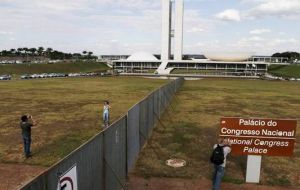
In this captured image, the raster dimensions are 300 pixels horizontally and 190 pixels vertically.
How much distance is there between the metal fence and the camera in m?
6.36

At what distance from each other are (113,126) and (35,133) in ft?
35.3

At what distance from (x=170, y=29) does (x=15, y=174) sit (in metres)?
133

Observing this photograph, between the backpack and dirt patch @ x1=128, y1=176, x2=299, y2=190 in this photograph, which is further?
dirt patch @ x1=128, y1=176, x2=299, y2=190

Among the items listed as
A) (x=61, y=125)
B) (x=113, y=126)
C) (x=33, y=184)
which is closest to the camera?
(x=33, y=184)

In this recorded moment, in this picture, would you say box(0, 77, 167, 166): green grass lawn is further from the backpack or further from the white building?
the white building

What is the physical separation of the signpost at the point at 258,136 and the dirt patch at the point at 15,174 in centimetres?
719

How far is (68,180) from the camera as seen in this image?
22.6ft

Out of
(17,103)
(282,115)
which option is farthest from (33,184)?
(17,103)

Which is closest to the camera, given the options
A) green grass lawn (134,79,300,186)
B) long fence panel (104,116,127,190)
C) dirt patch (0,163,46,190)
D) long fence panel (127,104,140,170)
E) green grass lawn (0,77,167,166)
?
long fence panel (104,116,127,190)

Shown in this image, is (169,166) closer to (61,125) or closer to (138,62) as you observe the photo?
(61,125)

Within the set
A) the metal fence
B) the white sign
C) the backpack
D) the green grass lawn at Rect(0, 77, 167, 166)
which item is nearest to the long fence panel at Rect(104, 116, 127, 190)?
the metal fence

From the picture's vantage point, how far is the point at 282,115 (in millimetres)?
28406

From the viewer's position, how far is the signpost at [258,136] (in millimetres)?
12617

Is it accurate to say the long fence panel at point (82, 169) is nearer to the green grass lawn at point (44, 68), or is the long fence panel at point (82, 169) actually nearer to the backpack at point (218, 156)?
the backpack at point (218, 156)
